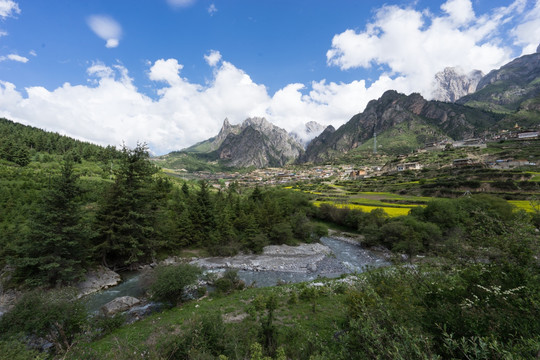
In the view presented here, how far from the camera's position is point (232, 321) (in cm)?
1207

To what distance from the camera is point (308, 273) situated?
2288 centimetres

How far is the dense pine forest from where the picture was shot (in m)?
4.14

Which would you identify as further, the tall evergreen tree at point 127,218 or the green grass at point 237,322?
the tall evergreen tree at point 127,218

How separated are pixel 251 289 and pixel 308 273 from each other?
26.8 ft

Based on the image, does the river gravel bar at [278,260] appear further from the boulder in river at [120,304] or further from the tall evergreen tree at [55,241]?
the tall evergreen tree at [55,241]

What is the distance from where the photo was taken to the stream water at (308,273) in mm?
16797

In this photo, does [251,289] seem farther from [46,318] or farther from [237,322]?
[46,318]

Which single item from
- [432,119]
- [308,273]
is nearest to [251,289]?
[308,273]

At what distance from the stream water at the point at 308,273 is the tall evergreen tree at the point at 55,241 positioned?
317cm

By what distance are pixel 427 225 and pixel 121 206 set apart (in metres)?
38.4

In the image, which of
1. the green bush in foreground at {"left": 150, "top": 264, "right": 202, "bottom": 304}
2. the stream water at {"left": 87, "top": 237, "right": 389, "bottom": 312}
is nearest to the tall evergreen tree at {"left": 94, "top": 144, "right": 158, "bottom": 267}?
the stream water at {"left": 87, "top": 237, "right": 389, "bottom": 312}

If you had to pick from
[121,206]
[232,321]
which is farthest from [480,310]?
[121,206]

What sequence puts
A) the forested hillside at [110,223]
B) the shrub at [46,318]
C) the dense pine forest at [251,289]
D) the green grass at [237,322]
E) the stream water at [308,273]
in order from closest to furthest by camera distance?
1. the dense pine forest at [251,289]
2. the shrub at [46,318]
3. the green grass at [237,322]
4. the forested hillside at [110,223]
5. the stream water at [308,273]

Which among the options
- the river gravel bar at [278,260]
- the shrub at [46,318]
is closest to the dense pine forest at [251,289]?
the shrub at [46,318]
